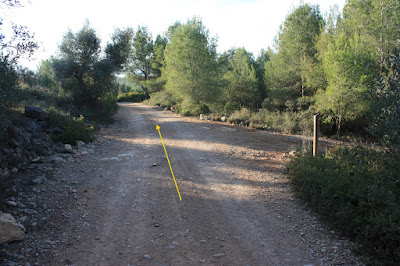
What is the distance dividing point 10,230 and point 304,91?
2418 centimetres

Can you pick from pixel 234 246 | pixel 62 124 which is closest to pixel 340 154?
pixel 234 246

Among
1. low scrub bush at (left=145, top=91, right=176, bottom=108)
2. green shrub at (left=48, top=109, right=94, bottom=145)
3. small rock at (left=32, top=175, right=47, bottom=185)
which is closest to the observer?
small rock at (left=32, top=175, right=47, bottom=185)

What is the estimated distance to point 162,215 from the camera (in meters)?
5.49

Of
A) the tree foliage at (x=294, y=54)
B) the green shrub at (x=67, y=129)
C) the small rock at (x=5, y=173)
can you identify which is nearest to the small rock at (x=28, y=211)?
the small rock at (x=5, y=173)

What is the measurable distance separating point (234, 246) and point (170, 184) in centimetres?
308

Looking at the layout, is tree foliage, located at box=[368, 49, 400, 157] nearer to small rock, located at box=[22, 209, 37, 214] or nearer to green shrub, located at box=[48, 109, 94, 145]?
small rock, located at box=[22, 209, 37, 214]

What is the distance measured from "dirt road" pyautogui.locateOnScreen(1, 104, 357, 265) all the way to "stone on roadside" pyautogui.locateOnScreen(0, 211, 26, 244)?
1.85ft

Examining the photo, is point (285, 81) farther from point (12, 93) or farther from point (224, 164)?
point (12, 93)

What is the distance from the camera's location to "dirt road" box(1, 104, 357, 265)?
4.21 meters

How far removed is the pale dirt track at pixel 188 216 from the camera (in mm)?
4207

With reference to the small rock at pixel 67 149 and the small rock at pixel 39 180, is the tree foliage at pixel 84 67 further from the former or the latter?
the small rock at pixel 39 180

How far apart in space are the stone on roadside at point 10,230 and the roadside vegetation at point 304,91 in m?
2.53

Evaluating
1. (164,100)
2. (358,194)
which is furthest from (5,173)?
(164,100)

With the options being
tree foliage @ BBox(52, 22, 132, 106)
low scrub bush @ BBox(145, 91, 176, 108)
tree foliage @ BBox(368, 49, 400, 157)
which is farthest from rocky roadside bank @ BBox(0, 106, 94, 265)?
low scrub bush @ BBox(145, 91, 176, 108)
